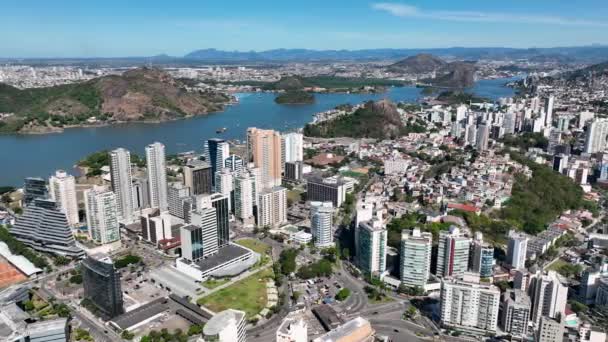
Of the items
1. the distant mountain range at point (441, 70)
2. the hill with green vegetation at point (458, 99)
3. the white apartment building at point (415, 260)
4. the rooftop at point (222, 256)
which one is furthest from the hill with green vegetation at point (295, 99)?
the white apartment building at point (415, 260)

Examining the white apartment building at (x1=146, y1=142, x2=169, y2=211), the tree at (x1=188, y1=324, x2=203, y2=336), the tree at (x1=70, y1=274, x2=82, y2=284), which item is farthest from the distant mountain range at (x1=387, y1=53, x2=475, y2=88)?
the tree at (x1=188, y1=324, x2=203, y2=336)

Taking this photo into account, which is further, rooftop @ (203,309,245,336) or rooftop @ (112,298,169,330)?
rooftop @ (112,298,169,330)

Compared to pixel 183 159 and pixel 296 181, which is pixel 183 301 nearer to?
pixel 296 181

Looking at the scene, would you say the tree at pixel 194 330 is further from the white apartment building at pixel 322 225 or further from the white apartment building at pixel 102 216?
the white apartment building at pixel 102 216

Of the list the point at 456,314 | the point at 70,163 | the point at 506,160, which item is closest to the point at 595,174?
the point at 506,160

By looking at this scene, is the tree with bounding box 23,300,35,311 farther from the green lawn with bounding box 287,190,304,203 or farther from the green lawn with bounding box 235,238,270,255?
the green lawn with bounding box 287,190,304,203

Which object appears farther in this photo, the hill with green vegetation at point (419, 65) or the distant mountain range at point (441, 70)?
the hill with green vegetation at point (419, 65)

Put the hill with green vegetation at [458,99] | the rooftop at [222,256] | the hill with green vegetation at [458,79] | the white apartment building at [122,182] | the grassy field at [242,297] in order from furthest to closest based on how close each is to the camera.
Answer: the hill with green vegetation at [458,79] < the hill with green vegetation at [458,99] < the white apartment building at [122,182] < the rooftop at [222,256] < the grassy field at [242,297]
